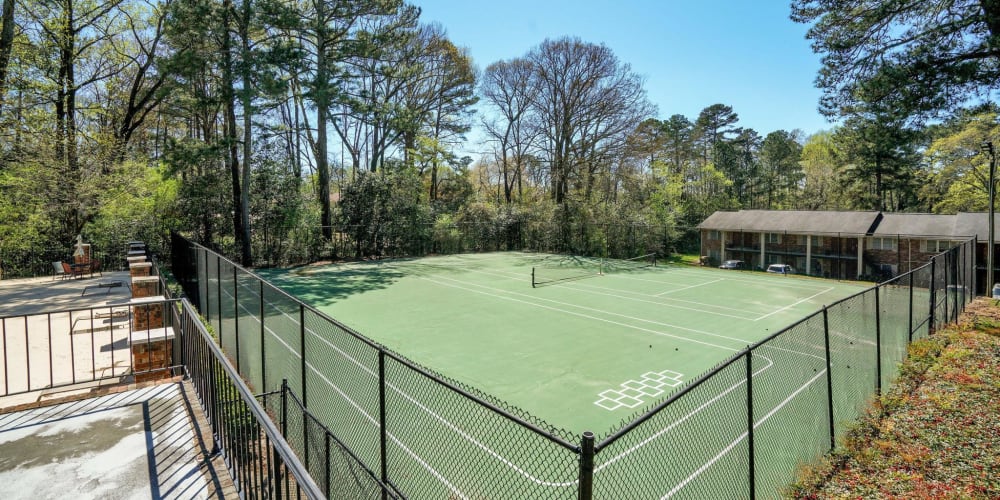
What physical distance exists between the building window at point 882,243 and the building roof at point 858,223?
685mm

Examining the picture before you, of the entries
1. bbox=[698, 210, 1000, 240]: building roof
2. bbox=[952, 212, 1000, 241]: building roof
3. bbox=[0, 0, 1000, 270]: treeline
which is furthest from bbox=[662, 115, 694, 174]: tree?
bbox=[952, 212, 1000, 241]: building roof

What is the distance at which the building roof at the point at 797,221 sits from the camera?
33.5m

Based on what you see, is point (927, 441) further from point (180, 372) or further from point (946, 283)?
point (180, 372)

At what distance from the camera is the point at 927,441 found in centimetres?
670

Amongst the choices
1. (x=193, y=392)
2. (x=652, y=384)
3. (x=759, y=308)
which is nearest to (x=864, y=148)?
(x=759, y=308)

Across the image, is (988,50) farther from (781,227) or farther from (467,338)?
(781,227)

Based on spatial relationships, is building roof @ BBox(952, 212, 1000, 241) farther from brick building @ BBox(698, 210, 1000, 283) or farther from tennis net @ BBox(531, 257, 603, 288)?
tennis net @ BBox(531, 257, 603, 288)

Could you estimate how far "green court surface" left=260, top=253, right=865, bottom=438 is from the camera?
32.5 ft

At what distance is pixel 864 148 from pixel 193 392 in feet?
169

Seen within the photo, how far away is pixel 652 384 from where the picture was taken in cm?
1004

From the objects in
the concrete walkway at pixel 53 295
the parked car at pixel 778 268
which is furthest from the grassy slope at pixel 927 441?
the parked car at pixel 778 268

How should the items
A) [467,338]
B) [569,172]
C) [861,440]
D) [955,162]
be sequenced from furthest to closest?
[569,172]
[955,162]
[467,338]
[861,440]

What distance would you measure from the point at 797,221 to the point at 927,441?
3463 cm

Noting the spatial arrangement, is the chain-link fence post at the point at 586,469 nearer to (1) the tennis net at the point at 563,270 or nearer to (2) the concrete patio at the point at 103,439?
(2) the concrete patio at the point at 103,439
